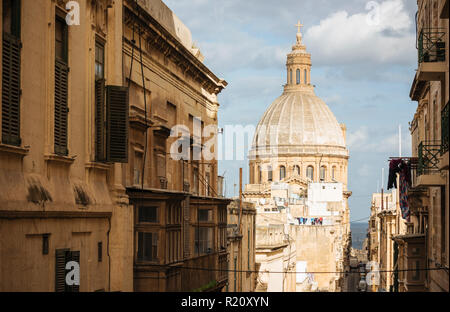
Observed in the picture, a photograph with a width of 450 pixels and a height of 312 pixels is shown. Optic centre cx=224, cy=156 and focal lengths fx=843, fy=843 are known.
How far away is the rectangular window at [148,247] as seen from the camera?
56.5ft

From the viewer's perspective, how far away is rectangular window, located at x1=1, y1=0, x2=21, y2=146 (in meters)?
11.5

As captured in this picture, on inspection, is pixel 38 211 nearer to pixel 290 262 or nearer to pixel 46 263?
pixel 46 263

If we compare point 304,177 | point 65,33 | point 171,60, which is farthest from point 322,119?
point 65,33

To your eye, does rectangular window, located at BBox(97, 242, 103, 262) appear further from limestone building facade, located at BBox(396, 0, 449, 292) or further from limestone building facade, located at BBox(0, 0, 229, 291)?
limestone building facade, located at BBox(396, 0, 449, 292)

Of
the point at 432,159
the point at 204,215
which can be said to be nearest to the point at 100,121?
the point at 432,159

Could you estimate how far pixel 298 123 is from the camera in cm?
12494

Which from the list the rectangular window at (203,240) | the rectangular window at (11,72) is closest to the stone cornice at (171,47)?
the rectangular window at (203,240)

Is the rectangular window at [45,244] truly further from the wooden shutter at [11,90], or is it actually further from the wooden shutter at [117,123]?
the wooden shutter at [117,123]

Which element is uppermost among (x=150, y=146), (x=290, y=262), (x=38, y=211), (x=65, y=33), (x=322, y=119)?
(x=322, y=119)

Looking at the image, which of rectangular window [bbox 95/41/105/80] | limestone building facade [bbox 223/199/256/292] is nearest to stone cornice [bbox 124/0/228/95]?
rectangular window [bbox 95/41/105/80]

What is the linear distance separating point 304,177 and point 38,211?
355ft

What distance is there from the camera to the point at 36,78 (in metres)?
12.6

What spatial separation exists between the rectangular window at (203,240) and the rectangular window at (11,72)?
10824 mm

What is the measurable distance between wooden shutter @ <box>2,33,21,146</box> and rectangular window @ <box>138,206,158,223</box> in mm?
5634
